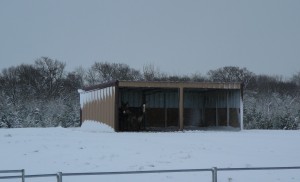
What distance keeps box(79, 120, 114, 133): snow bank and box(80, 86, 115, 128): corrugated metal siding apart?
0.96 ft

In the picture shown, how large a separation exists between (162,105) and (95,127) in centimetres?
661

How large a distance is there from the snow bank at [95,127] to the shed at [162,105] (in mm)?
Result: 370

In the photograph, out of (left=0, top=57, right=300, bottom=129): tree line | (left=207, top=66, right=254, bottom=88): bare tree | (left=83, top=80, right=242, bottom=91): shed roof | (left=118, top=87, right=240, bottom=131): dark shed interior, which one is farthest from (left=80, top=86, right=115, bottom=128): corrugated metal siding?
(left=207, top=66, right=254, bottom=88): bare tree

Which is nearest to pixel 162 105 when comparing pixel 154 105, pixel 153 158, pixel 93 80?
pixel 154 105

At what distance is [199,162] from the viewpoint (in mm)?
17594

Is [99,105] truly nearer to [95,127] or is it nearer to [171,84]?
[95,127]

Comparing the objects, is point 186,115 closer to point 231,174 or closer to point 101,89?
point 101,89

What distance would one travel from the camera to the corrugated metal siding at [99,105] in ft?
119

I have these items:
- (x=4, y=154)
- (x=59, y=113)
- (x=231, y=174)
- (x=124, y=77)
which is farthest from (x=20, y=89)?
(x=231, y=174)

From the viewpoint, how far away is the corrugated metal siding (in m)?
36.2

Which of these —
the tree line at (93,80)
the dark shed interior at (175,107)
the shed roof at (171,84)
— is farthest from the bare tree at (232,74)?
the shed roof at (171,84)

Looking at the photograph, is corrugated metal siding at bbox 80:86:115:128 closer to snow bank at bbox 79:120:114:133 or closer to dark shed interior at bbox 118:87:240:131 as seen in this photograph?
snow bank at bbox 79:120:114:133

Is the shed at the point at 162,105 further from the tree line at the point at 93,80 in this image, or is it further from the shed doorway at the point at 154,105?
the tree line at the point at 93,80

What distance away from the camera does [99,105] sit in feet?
130
